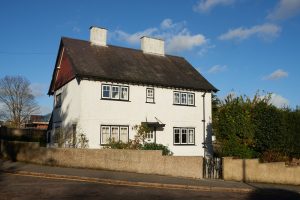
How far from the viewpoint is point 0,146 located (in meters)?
24.8

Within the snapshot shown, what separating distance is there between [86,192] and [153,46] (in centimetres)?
2320

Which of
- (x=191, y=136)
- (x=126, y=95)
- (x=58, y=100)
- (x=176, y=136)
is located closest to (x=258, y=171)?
(x=176, y=136)

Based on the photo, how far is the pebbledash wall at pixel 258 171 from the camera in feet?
64.9

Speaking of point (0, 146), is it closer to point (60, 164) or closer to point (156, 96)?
point (60, 164)

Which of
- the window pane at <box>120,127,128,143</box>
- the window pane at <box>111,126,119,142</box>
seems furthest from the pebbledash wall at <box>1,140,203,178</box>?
the window pane at <box>120,127,128,143</box>

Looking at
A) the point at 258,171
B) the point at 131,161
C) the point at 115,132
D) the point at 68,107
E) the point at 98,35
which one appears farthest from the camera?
the point at 98,35

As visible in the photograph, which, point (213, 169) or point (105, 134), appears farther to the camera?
point (105, 134)

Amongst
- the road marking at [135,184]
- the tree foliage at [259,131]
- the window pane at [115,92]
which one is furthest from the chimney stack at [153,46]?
the road marking at [135,184]

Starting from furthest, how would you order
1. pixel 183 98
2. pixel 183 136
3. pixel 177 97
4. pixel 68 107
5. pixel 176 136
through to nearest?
pixel 183 98
pixel 177 97
pixel 183 136
pixel 176 136
pixel 68 107

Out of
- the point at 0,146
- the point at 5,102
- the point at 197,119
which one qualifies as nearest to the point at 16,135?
the point at 0,146

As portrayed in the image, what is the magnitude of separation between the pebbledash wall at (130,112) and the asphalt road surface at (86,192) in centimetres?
991

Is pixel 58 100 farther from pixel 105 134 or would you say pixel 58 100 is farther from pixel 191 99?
pixel 191 99

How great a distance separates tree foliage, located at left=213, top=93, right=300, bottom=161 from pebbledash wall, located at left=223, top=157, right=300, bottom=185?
3.34 ft

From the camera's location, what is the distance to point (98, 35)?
31.7 meters
